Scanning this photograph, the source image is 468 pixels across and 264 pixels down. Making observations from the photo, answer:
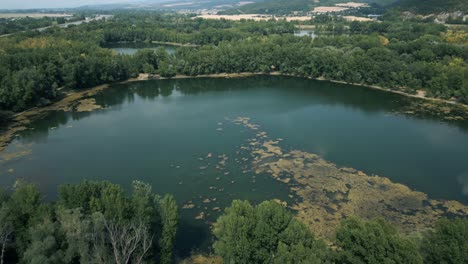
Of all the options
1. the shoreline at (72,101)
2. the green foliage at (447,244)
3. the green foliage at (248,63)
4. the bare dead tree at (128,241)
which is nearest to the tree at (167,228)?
the bare dead tree at (128,241)

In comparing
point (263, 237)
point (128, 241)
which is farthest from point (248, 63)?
point (128, 241)

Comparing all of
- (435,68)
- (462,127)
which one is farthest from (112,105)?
(435,68)

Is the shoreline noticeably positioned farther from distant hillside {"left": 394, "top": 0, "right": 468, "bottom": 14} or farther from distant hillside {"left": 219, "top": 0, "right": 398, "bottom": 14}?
distant hillside {"left": 219, "top": 0, "right": 398, "bottom": 14}

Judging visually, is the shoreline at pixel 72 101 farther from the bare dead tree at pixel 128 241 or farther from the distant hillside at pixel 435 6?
the distant hillside at pixel 435 6

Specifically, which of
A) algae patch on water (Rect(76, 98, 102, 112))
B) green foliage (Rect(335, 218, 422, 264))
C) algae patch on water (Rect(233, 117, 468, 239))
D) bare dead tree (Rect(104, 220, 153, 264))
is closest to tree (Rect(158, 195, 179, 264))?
bare dead tree (Rect(104, 220, 153, 264))

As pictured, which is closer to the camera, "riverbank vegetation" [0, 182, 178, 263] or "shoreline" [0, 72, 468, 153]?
"riverbank vegetation" [0, 182, 178, 263]

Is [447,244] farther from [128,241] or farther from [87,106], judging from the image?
[87,106]
